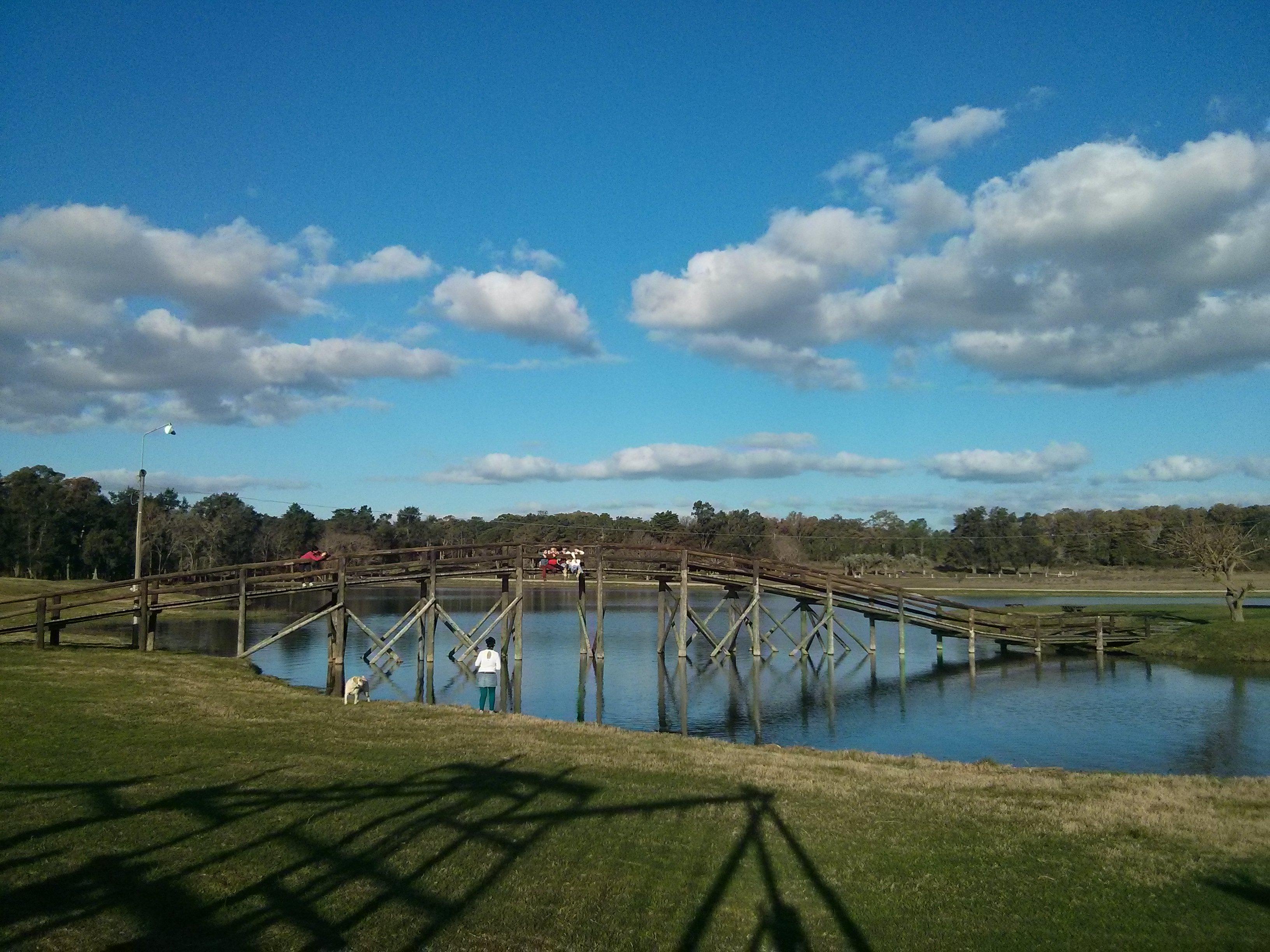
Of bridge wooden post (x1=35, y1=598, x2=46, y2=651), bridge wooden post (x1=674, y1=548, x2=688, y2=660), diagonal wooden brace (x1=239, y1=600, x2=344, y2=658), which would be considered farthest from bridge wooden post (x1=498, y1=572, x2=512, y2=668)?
bridge wooden post (x1=35, y1=598, x2=46, y2=651)

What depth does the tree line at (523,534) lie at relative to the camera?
91375mm

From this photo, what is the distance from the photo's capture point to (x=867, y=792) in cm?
1270

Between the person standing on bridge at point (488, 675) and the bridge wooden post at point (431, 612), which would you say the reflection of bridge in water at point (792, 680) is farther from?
the bridge wooden post at point (431, 612)

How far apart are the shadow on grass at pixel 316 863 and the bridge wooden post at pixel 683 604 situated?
24.9m

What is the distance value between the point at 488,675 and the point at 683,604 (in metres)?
13.8

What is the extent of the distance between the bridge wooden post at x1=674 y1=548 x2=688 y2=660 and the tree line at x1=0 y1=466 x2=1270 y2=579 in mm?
61610

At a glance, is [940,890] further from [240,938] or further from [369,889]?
[240,938]

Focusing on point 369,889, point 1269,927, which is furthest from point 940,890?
point 369,889

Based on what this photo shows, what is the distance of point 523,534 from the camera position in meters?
131

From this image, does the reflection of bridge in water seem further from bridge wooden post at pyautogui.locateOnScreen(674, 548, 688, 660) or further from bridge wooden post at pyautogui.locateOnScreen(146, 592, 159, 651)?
bridge wooden post at pyautogui.locateOnScreen(146, 592, 159, 651)

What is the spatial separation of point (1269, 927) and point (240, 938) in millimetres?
7976

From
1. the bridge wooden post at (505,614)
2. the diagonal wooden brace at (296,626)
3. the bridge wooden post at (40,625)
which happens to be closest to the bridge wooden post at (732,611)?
the bridge wooden post at (505,614)

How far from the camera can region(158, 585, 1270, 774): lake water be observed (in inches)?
893

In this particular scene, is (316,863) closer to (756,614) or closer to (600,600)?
(600,600)
